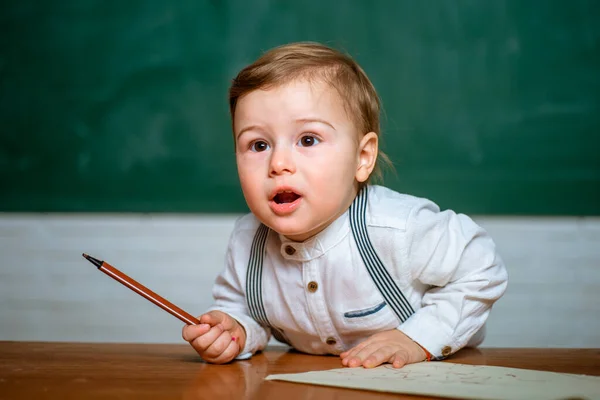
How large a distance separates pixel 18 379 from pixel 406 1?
1.37 meters

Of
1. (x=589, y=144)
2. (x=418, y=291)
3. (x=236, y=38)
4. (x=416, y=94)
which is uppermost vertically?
(x=236, y=38)

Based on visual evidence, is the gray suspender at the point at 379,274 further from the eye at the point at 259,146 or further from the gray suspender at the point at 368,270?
the eye at the point at 259,146

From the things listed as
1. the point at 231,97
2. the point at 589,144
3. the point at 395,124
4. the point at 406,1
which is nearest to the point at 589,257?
the point at 589,144

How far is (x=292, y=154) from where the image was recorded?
1.04 meters

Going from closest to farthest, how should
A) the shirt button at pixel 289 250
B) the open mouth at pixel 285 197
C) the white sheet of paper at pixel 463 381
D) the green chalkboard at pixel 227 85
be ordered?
the white sheet of paper at pixel 463 381, the open mouth at pixel 285 197, the shirt button at pixel 289 250, the green chalkboard at pixel 227 85

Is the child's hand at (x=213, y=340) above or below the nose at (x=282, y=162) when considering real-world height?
below

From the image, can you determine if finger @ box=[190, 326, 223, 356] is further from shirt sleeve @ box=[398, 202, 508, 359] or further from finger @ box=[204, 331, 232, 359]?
shirt sleeve @ box=[398, 202, 508, 359]

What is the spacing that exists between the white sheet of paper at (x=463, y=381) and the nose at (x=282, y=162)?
0.29 m

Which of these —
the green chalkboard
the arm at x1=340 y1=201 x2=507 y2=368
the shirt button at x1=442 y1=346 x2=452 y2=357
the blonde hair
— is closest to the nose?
the blonde hair

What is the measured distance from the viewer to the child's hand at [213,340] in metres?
1.05

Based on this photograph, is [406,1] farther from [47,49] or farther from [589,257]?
[47,49]

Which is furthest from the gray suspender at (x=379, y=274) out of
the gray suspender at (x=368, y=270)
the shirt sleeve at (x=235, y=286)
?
the shirt sleeve at (x=235, y=286)

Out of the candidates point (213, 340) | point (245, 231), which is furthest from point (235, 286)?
point (213, 340)

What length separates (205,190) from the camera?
189 centimetres
